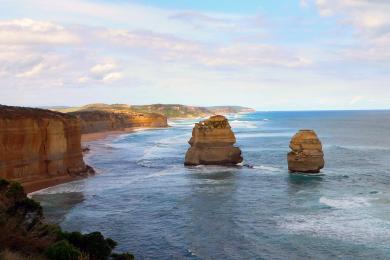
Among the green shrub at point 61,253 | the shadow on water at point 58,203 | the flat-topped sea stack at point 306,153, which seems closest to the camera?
the green shrub at point 61,253

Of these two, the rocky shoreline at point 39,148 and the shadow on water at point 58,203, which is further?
the rocky shoreline at point 39,148

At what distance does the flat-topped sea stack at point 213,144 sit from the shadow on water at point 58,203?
22.8 m

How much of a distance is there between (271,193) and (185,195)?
844 cm

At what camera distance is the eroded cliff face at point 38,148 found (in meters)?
48.0

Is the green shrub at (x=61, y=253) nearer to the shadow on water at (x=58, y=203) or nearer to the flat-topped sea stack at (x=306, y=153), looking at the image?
the shadow on water at (x=58, y=203)

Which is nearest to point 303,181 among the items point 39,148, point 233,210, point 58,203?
point 233,210

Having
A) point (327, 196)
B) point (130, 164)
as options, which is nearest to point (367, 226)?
point (327, 196)

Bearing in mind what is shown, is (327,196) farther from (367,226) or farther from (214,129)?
(214,129)

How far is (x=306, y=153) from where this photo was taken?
5981 centimetres

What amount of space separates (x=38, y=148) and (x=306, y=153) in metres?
31.2

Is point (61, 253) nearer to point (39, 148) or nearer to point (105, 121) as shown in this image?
point (39, 148)

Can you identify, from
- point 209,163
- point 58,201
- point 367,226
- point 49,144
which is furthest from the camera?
point 209,163

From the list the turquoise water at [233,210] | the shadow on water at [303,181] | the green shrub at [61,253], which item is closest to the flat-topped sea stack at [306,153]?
the shadow on water at [303,181]

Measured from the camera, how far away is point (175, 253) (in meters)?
29.9
